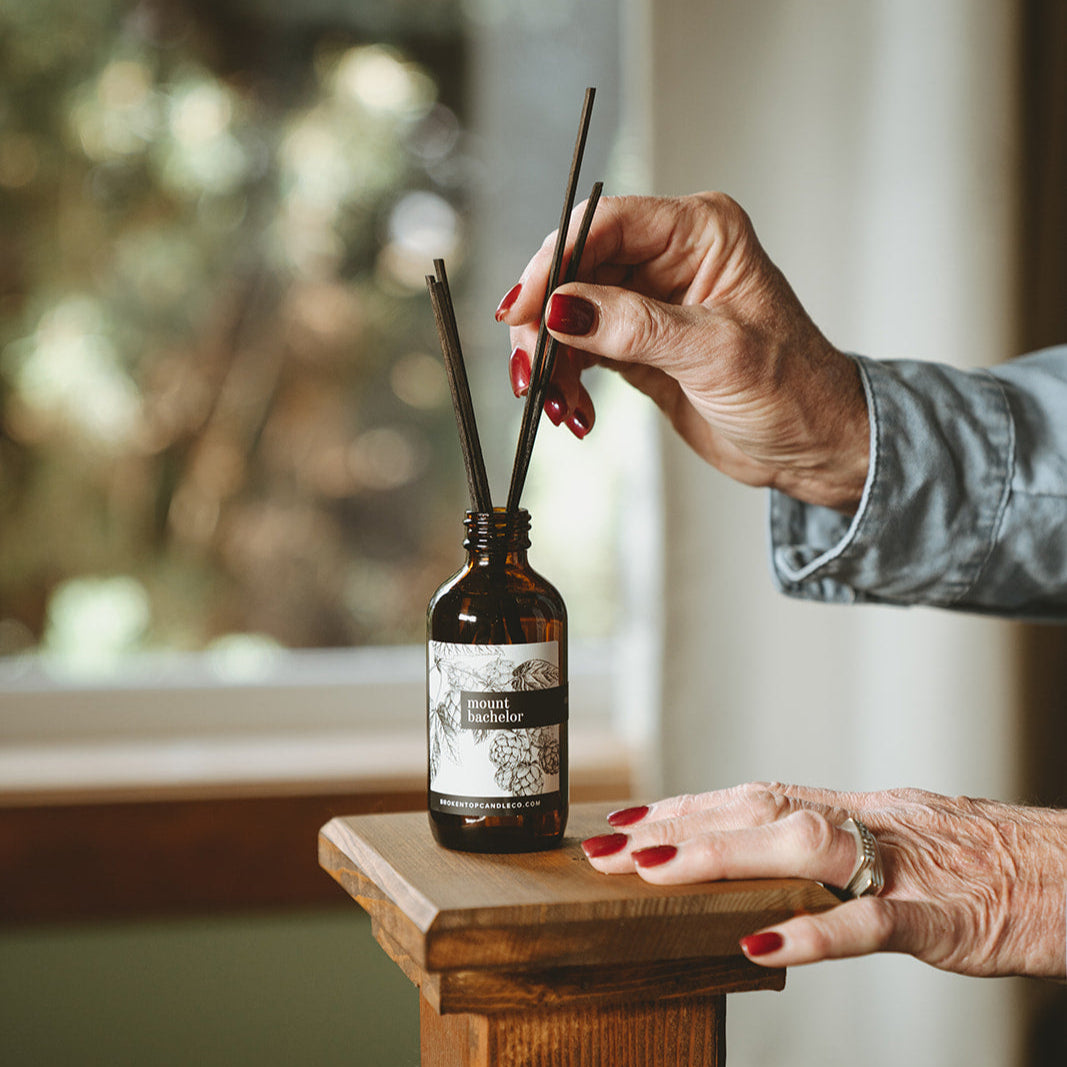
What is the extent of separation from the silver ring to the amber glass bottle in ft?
0.55

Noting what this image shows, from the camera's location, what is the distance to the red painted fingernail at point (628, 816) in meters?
0.72

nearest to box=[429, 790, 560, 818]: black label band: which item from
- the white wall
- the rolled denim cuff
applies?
the rolled denim cuff

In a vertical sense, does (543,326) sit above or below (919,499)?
above

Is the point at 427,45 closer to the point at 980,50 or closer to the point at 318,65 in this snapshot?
the point at 318,65

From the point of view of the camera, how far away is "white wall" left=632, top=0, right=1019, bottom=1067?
1.56 metres

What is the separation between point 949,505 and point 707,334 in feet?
0.93

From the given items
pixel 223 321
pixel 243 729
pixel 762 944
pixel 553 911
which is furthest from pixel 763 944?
pixel 223 321

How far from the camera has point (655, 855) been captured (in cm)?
64

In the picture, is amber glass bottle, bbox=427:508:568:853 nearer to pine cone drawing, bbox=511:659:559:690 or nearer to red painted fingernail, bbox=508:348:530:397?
pine cone drawing, bbox=511:659:559:690

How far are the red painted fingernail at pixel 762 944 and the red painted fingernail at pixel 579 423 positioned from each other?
404 mm

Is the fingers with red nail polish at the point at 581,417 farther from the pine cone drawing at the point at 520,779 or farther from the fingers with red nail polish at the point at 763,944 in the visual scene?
the fingers with red nail polish at the point at 763,944

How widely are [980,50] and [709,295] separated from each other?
34.1 inches

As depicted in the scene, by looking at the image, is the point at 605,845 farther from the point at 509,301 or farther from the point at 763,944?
the point at 509,301

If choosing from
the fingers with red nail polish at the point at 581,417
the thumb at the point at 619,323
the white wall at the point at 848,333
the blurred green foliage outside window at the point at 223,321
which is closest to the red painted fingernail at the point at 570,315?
the thumb at the point at 619,323
